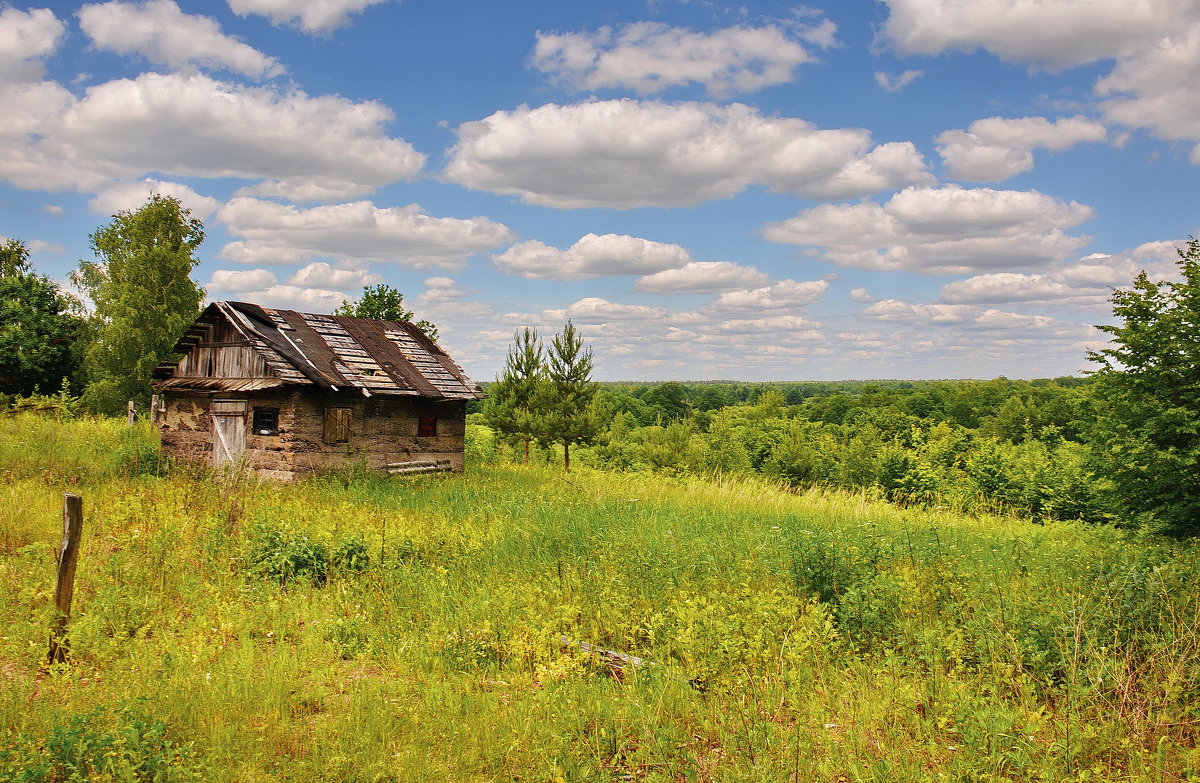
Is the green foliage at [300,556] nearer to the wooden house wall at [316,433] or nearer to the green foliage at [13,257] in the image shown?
the wooden house wall at [316,433]

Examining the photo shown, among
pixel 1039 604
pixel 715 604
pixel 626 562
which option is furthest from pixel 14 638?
pixel 1039 604

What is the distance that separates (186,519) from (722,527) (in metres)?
8.32

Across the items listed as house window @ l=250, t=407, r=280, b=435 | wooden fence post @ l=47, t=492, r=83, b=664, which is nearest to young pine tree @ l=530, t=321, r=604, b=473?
house window @ l=250, t=407, r=280, b=435

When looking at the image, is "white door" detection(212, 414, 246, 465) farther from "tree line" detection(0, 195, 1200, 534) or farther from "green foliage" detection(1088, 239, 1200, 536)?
"green foliage" detection(1088, 239, 1200, 536)

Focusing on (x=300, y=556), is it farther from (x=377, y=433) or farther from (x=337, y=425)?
(x=377, y=433)

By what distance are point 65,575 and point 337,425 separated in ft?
36.8

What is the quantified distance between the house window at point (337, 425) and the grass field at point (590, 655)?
6714 millimetres

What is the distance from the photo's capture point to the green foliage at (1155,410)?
7.54 m

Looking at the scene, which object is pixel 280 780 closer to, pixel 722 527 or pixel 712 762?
pixel 712 762

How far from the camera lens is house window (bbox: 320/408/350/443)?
17.1m

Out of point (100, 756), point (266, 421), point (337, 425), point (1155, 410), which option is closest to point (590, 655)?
point (100, 756)

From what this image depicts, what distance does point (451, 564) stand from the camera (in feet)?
28.6

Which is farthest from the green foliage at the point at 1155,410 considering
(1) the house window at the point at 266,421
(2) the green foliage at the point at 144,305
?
(2) the green foliage at the point at 144,305

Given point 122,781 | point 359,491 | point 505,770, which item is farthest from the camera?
point 359,491
